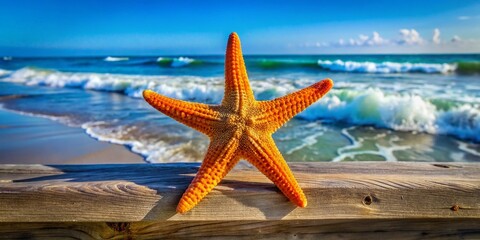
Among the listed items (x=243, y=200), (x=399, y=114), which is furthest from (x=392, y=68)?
(x=243, y=200)

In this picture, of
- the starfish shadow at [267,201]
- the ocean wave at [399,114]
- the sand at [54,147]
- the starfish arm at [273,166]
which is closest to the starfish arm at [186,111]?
the starfish arm at [273,166]

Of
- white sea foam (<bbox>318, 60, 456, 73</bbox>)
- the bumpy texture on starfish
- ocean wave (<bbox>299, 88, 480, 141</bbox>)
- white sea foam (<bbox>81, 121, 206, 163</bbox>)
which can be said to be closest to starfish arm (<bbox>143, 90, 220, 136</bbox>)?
the bumpy texture on starfish

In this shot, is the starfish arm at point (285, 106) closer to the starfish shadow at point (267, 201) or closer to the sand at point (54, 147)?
the starfish shadow at point (267, 201)

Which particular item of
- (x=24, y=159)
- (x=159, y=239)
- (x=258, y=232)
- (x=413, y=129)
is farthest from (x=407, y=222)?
(x=413, y=129)

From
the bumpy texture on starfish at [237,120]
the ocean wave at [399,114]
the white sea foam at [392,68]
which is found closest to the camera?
the bumpy texture on starfish at [237,120]

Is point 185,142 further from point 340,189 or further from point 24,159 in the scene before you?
point 340,189

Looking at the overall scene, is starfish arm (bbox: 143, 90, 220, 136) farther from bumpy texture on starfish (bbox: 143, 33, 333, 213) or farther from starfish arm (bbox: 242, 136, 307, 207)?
starfish arm (bbox: 242, 136, 307, 207)

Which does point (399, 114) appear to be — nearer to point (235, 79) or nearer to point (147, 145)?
point (147, 145)
